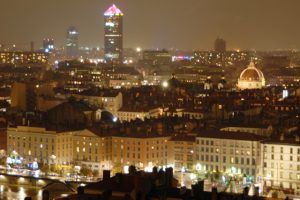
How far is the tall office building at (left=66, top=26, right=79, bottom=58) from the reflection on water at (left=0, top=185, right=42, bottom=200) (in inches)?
4846

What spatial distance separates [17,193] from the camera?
1141 inches

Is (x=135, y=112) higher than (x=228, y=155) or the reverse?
higher

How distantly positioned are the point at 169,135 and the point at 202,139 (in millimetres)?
2303

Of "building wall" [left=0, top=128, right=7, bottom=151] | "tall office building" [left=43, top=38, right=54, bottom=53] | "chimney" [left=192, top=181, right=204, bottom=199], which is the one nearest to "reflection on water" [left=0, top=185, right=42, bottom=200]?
"building wall" [left=0, top=128, right=7, bottom=151]

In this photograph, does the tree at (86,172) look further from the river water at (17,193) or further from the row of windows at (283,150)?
the row of windows at (283,150)

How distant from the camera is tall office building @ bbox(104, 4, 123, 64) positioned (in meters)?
130

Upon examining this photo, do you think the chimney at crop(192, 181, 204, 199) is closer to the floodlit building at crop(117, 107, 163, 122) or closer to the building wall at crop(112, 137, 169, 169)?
the building wall at crop(112, 137, 169, 169)

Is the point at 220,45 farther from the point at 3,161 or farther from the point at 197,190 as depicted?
the point at 197,190

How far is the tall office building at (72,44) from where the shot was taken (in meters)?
153

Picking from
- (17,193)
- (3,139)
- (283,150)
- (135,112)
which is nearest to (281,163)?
(283,150)

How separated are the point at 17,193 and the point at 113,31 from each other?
102089mm

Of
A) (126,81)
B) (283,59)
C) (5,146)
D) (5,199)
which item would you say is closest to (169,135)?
(5,146)

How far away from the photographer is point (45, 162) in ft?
118

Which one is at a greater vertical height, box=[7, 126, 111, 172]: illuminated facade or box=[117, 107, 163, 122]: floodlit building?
box=[117, 107, 163, 122]: floodlit building
